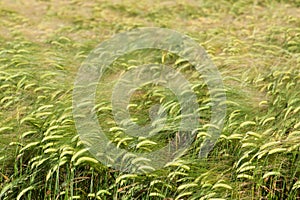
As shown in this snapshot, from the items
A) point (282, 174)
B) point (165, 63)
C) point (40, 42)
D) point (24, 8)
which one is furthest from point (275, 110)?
point (24, 8)

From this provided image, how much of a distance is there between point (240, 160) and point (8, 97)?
1756 mm

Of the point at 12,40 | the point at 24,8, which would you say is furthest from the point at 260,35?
the point at 24,8

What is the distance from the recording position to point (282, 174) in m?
3.35

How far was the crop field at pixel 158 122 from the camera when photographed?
3328 millimetres

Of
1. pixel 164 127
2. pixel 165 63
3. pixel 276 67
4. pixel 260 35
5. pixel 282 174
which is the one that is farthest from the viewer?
pixel 260 35

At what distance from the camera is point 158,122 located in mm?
3768

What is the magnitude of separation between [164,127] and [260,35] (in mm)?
2129

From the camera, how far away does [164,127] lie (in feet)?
12.1

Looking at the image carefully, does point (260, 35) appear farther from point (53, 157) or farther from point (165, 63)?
point (53, 157)

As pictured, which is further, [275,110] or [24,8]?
[24,8]

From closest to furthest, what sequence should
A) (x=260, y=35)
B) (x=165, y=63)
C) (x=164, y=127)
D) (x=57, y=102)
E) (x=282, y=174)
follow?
1. (x=282, y=174)
2. (x=164, y=127)
3. (x=57, y=102)
4. (x=165, y=63)
5. (x=260, y=35)

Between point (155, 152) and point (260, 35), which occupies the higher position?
point (260, 35)

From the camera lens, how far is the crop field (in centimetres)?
333

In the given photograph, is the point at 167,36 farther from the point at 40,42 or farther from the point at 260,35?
the point at 40,42
